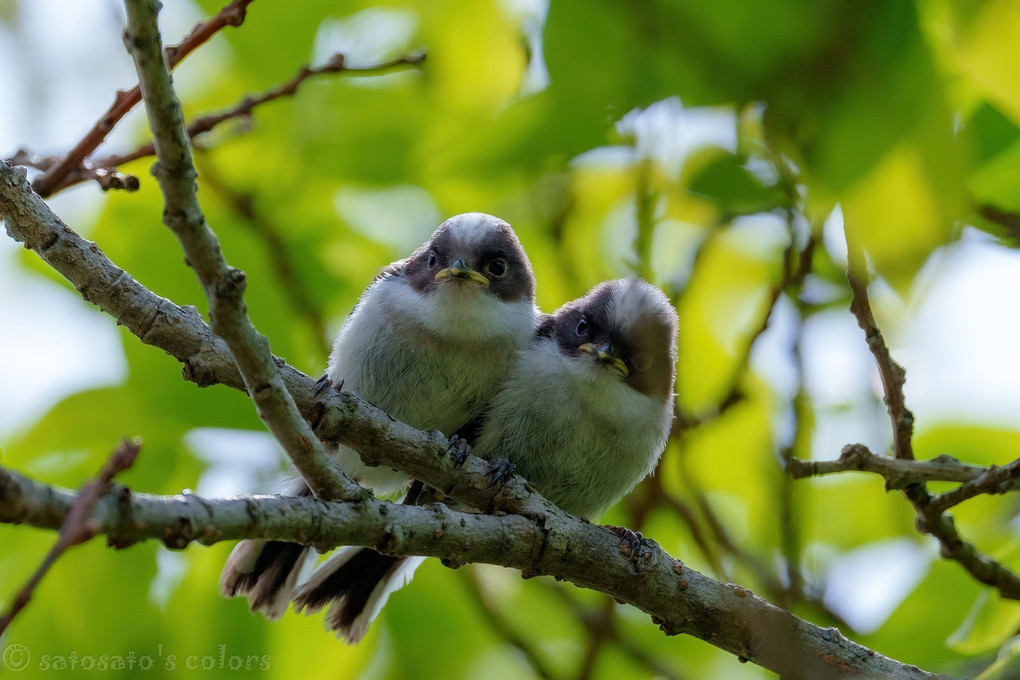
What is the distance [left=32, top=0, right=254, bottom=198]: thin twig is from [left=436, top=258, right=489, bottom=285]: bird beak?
1429 millimetres

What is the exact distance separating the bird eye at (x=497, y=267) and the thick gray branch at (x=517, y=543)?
142 centimetres

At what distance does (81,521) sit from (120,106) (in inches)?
78.6

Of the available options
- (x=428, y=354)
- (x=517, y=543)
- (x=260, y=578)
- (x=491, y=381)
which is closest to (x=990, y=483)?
(x=517, y=543)

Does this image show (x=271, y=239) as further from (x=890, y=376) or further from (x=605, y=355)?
(x=890, y=376)

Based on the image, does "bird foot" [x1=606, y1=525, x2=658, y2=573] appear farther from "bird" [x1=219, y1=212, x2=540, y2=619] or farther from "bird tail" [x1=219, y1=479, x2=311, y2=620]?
"bird tail" [x1=219, y1=479, x2=311, y2=620]

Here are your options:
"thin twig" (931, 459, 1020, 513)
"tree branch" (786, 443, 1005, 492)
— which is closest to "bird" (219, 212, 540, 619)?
"tree branch" (786, 443, 1005, 492)

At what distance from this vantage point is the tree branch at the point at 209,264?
1.72 metres

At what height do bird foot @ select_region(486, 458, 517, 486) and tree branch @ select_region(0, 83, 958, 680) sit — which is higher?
bird foot @ select_region(486, 458, 517, 486)

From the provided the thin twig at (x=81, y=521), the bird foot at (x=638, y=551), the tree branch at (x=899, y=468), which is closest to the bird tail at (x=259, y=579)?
the bird foot at (x=638, y=551)

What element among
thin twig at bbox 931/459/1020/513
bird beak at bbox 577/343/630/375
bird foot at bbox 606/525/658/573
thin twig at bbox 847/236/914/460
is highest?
bird beak at bbox 577/343/630/375

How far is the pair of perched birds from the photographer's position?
3967 mm

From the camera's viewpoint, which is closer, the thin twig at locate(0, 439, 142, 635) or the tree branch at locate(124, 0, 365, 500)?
the thin twig at locate(0, 439, 142, 635)

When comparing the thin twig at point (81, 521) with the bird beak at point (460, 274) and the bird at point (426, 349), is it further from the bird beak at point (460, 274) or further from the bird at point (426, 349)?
the bird beak at point (460, 274)

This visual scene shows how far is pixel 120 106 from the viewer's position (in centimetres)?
310
